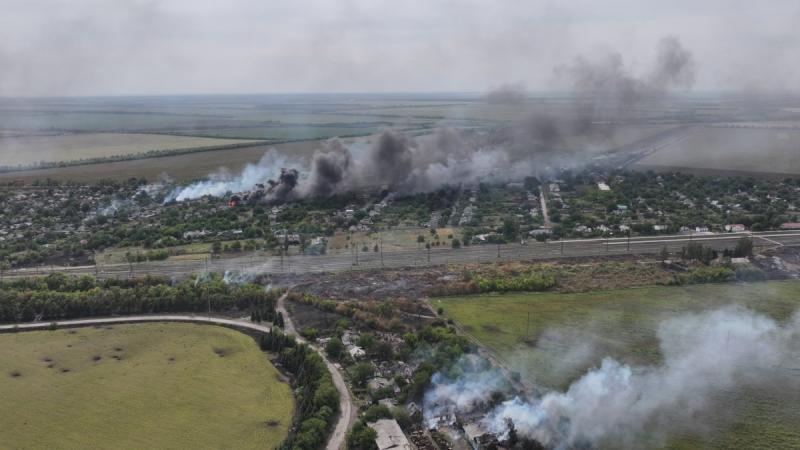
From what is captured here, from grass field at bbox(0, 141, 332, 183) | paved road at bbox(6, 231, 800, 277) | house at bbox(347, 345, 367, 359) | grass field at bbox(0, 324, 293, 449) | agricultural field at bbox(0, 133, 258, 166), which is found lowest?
grass field at bbox(0, 324, 293, 449)

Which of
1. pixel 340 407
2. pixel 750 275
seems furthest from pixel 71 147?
pixel 750 275

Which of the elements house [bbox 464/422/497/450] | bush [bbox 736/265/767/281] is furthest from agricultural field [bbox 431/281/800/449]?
house [bbox 464/422/497/450]

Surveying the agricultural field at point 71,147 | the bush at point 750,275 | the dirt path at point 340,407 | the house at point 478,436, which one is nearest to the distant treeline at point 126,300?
the dirt path at point 340,407

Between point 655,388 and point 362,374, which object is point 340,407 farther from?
point 655,388

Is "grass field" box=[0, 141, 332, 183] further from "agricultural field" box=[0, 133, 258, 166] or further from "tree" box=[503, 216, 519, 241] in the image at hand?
"tree" box=[503, 216, 519, 241]

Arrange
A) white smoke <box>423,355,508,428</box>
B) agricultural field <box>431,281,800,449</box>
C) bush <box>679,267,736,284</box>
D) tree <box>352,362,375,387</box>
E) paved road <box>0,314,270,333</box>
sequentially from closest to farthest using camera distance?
agricultural field <box>431,281,800,449</box>, white smoke <box>423,355,508,428</box>, tree <box>352,362,375,387</box>, paved road <box>0,314,270,333</box>, bush <box>679,267,736,284</box>

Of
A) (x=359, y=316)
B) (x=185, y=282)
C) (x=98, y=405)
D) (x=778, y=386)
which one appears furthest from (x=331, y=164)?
(x=778, y=386)

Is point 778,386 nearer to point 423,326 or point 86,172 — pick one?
point 423,326
